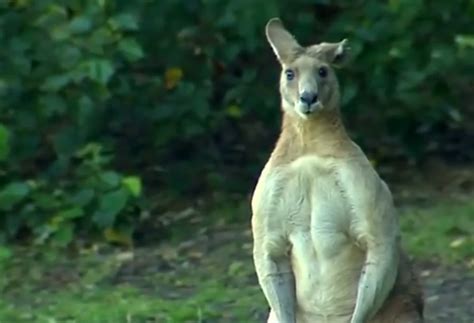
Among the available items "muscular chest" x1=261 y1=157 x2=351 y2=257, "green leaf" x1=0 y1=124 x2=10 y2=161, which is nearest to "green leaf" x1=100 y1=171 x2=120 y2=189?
"green leaf" x1=0 y1=124 x2=10 y2=161

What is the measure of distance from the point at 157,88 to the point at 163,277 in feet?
4.61

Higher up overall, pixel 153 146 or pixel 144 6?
pixel 144 6

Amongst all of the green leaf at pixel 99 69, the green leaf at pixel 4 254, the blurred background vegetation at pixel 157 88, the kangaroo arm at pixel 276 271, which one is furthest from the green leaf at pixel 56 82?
the kangaroo arm at pixel 276 271

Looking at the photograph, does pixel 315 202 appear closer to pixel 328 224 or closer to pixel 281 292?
pixel 328 224

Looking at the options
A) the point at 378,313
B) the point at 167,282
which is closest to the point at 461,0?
the point at 167,282

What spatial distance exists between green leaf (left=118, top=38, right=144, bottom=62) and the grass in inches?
43.2

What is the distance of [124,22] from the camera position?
29.0 ft

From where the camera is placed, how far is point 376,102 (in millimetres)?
10219

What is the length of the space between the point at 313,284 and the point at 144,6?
367cm

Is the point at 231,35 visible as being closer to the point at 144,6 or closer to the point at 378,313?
the point at 144,6

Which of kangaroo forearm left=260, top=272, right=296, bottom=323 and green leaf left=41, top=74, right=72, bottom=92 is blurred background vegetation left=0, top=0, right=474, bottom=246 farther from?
kangaroo forearm left=260, top=272, right=296, bottom=323

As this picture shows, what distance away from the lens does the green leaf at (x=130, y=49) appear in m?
8.86

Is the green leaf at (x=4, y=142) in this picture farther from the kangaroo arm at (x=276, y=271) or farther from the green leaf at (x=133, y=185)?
the kangaroo arm at (x=276, y=271)

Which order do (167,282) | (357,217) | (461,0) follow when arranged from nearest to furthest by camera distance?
1. (357,217)
2. (167,282)
3. (461,0)
